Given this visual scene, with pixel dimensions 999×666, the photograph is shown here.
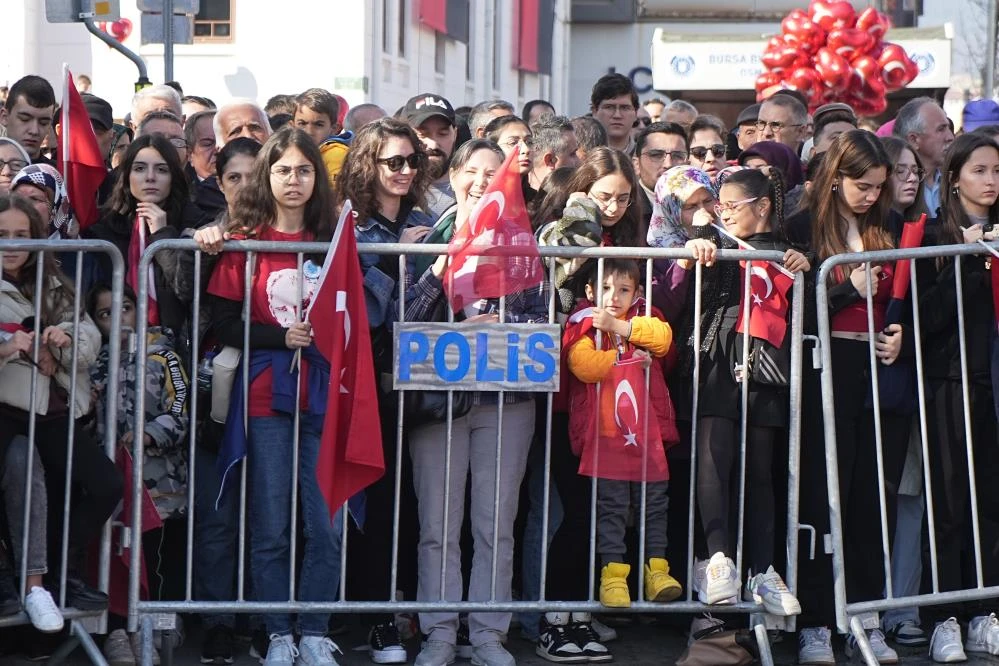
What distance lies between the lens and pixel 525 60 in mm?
44000

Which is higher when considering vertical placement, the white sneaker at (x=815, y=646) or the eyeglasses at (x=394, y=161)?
the eyeglasses at (x=394, y=161)

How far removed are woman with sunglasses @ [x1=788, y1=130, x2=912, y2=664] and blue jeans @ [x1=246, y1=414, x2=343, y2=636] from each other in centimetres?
190

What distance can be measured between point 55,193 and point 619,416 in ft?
8.26

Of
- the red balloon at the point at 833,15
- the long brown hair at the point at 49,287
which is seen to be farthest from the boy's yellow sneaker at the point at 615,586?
the red balloon at the point at 833,15

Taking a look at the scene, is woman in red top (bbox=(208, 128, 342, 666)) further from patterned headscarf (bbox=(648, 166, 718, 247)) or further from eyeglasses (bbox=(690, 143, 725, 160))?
eyeglasses (bbox=(690, 143, 725, 160))

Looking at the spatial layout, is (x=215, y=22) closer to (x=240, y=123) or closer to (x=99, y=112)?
(x=99, y=112)

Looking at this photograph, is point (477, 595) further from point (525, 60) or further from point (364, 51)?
point (525, 60)

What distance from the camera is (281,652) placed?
6066 mm

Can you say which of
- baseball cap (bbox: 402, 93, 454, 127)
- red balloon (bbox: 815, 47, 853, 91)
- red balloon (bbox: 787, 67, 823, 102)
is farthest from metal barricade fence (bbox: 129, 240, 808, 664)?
red balloon (bbox: 787, 67, 823, 102)

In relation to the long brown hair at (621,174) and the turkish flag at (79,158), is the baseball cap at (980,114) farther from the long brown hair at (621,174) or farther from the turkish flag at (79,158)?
the turkish flag at (79,158)

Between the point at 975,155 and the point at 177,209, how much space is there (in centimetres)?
332

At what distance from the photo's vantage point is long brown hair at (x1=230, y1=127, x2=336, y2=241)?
20.1 feet

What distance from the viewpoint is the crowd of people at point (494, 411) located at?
19.6 ft

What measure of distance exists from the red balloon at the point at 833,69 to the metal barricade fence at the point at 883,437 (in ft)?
29.0
